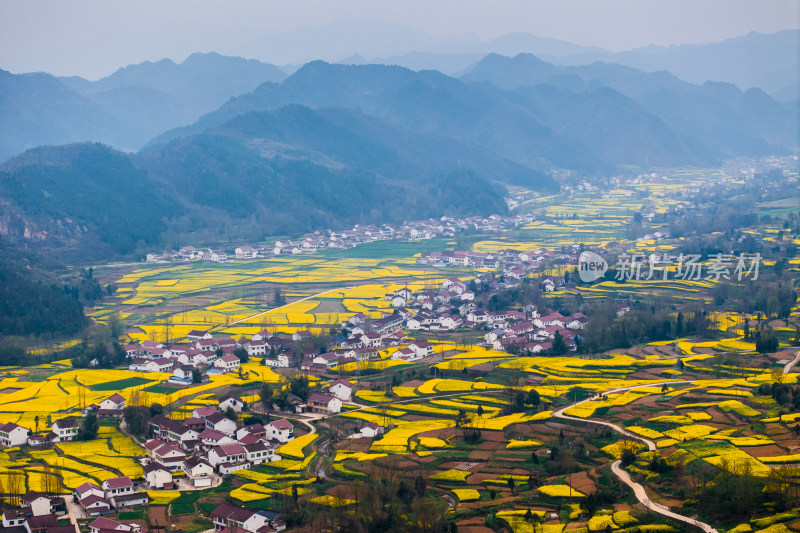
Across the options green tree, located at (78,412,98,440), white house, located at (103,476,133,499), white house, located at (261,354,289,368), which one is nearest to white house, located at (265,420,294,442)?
white house, located at (103,476,133,499)

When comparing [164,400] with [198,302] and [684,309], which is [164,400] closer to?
[198,302]

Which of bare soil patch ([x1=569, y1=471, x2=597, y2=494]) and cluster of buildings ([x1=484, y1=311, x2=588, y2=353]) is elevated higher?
cluster of buildings ([x1=484, y1=311, x2=588, y2=353])

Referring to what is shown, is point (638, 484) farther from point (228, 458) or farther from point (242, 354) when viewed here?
point (242, 354)

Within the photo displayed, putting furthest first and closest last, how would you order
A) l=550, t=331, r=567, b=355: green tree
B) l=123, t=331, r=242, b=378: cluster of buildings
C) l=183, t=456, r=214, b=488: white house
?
l=550, t=331, r=567, b=355: green tree
l=123, t=331, r=242, b=378: cluster of buildings
l=183, t=456, r=214, b=488: white house

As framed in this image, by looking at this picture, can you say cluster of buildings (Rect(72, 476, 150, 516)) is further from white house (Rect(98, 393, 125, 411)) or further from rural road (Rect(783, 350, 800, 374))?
rural road (Rect(783, 350, 800, 374))

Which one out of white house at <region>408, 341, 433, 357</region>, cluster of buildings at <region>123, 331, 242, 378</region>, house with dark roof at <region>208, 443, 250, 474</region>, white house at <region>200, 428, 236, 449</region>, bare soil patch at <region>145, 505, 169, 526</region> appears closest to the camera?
bare soil patch at <region>145, 505, 169, 526</region>

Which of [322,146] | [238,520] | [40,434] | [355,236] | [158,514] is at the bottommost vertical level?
[158,514]

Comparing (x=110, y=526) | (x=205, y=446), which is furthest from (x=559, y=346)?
(x=110, y=526)
